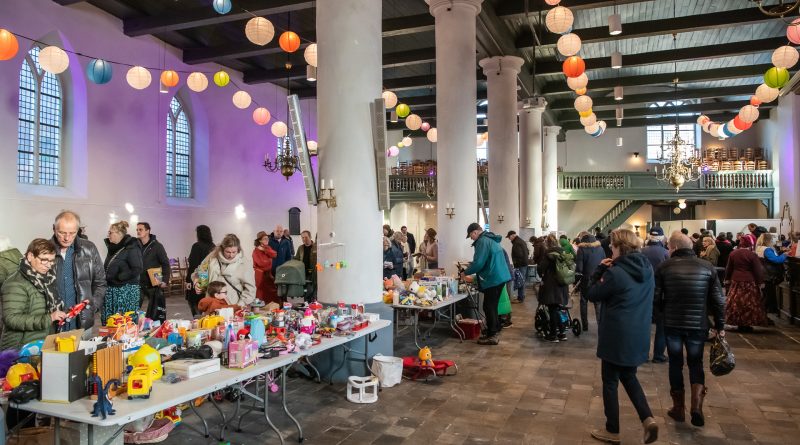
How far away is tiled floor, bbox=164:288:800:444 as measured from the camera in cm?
425

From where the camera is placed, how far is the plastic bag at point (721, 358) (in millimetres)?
4457

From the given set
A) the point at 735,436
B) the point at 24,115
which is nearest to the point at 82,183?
the point at 24,115

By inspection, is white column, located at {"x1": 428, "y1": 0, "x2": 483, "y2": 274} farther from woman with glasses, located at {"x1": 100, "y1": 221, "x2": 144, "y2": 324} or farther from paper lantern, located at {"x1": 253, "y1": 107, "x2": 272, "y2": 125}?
woman with glasses, located at {"x1": 100, "y1": 221, "x2": 144, "y2": 324}

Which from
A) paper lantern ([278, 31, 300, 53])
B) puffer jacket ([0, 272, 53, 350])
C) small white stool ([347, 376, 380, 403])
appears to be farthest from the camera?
paper lantern ([278, 31, 300, 53])

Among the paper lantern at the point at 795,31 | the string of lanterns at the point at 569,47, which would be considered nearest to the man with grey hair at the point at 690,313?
the string of lanterns at the point at 569,47

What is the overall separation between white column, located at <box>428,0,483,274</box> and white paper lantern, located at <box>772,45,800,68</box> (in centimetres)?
486

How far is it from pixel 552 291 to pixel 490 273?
0.98 metres

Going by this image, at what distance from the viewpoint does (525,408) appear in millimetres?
4922

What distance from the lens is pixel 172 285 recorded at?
14188mm

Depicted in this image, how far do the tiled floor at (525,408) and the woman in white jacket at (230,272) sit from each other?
3.47 feet

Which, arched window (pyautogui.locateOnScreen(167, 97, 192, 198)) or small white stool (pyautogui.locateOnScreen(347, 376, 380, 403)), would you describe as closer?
small white stool (pyautogui.locateOnScreen(347, 376, 380, 403))

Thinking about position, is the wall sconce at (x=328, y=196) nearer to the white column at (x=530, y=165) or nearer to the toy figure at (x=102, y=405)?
the toy figure at (x=102, y=405)

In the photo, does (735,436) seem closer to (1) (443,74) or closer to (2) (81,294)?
(2) (81,294)

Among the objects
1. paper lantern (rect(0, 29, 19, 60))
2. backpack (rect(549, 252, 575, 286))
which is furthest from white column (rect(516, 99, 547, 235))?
paper lantern (rect(0, 29, 19, 60))
